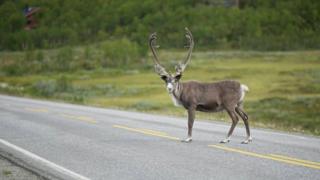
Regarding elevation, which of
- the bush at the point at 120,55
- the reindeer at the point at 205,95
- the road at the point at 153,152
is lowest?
the bush at the point at 120,55

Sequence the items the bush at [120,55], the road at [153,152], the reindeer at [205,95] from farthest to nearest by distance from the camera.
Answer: the bush at [120,55] → the reindeer at [205,95] → the road at [153,152]

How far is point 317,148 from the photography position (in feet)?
39.2

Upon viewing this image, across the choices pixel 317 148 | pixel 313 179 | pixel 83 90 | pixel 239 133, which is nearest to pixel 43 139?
pixel 239 133

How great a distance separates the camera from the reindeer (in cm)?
1280

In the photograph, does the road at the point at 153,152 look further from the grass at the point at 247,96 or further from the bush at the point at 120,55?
the bush at the point at 120,55

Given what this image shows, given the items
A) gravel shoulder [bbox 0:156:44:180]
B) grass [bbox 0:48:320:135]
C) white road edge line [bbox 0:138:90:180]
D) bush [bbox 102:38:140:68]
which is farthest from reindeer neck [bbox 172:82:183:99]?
bush [bbox 102:38:140:68]

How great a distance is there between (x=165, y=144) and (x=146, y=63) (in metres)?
95.6

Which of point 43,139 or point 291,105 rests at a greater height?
point 43,139

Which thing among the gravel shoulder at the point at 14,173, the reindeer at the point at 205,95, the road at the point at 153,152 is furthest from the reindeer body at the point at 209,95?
the gravel shoulder at the point at 14,173

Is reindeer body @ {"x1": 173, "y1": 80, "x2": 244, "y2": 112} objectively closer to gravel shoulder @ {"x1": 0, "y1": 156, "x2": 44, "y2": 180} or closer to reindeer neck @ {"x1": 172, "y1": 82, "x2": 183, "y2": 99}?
reindeer neck @ {"x1": 172, "y1": 82, "x2": 183, "y2": 99}

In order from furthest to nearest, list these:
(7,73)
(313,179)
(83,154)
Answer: (7,73)
(83,154)
(313,179)

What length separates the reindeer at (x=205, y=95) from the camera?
1280 centimetres

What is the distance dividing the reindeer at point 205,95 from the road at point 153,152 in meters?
0.63

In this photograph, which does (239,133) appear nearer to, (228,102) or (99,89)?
(228,102)
